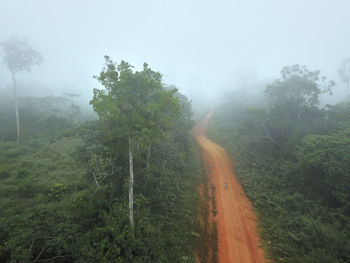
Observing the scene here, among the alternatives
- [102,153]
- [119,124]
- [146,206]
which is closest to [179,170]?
[146,206]

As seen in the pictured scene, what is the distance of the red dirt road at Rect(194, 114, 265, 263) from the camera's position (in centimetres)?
829

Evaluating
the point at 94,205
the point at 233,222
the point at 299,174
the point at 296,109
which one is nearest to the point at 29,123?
the point at 94,205

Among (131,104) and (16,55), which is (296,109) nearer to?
(131,104)

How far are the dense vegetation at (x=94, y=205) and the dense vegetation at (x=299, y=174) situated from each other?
16.8ft

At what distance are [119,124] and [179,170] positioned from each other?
1031 cm

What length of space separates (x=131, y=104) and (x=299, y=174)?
47.7ft

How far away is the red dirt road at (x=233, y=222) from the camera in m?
8.29

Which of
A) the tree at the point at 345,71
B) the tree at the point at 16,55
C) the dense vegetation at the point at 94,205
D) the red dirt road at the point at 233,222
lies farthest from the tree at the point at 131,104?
the tree at the point at 345,71

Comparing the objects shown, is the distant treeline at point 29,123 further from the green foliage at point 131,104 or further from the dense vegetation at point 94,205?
the green foliage at point 131,104

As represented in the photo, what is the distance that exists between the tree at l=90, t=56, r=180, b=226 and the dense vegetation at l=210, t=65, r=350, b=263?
9296 mm

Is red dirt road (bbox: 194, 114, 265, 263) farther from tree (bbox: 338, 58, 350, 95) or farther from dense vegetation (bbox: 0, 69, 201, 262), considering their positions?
tree (bbox: 338, 58, 350, 95)

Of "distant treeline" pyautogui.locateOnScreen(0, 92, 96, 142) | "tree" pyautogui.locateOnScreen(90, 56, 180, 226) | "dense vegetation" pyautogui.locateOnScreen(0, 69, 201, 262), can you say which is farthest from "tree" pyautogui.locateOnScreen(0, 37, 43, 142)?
"tree" pyautogui.locateOnScreen(90, 56, 180, 226)

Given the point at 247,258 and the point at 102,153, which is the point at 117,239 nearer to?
the point at 102,153

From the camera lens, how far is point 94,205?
323 inches
